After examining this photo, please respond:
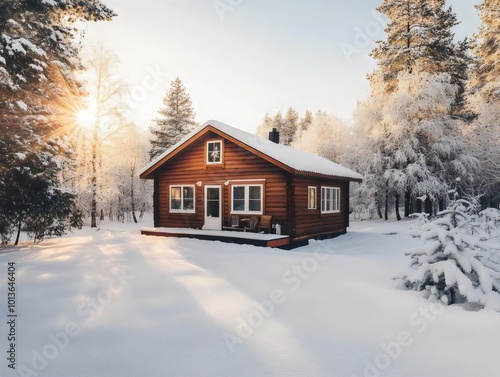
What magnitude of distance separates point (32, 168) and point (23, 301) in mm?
6826

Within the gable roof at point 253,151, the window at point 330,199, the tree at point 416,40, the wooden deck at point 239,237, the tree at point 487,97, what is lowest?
the wooden deck at point 239,237

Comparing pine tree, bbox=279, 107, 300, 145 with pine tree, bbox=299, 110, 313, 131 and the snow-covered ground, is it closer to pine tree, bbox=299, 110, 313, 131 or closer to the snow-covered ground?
pine tree, bbox=299, 110, 313, 131

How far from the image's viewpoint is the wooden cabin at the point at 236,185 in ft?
47.0

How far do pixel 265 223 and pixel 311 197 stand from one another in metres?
3.27

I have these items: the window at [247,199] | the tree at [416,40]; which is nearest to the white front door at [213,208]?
the window at [247,199]

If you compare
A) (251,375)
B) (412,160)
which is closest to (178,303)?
(251,375)

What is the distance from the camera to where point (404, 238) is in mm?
17078

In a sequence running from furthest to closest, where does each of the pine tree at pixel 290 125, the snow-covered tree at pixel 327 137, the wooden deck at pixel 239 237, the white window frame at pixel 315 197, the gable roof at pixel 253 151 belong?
the pine tree at pixel 290 125, the snow-covered tree at pixel 327 137, the white window frame at pixel 315 197, the gable roof at pixel 253 151, the wooden deck at pixel 239 237

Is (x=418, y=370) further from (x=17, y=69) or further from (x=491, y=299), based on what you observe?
(x=17, y=69)

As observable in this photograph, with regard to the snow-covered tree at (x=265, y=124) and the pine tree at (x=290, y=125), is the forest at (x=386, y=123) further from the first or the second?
the snow-covered tree at (x=265, y=124)

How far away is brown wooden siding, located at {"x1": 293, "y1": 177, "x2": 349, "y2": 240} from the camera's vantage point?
1474 cm

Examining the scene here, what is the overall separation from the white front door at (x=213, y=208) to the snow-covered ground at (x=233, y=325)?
7325 mm

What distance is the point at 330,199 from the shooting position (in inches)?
730

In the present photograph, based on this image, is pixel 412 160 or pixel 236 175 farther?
pixel 412 160
